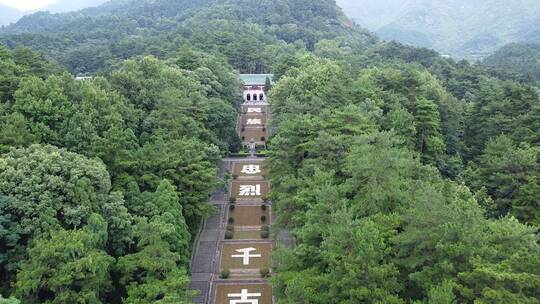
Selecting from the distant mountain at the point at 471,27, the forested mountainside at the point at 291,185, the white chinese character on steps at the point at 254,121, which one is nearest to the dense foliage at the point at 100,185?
the forested mountainside at the point at 291,185

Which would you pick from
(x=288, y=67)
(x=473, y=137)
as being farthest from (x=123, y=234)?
(x=288, y=67)

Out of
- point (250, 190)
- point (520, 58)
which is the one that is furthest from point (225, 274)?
point (520, 58)

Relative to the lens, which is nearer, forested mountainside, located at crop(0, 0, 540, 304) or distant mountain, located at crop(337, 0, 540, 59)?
forested mountainside, located at crop(0, 0, 540, 304)

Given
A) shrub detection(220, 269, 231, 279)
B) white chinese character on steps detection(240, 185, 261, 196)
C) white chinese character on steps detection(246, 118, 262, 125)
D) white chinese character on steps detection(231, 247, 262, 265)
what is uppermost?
white chinese character on steps detection(246, 118, 262, 125)

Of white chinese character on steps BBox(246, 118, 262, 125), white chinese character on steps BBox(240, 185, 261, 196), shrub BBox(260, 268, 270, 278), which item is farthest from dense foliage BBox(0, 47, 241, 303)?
white chinese character on steps BBox(246, 118, 262, 125)

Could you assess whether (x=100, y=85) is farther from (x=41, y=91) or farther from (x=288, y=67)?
(x=288, y=67)

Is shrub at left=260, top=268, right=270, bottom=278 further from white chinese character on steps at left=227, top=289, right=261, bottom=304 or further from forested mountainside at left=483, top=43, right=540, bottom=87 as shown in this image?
forested mountainside at left=483, top=43, right=540, bottom=87
